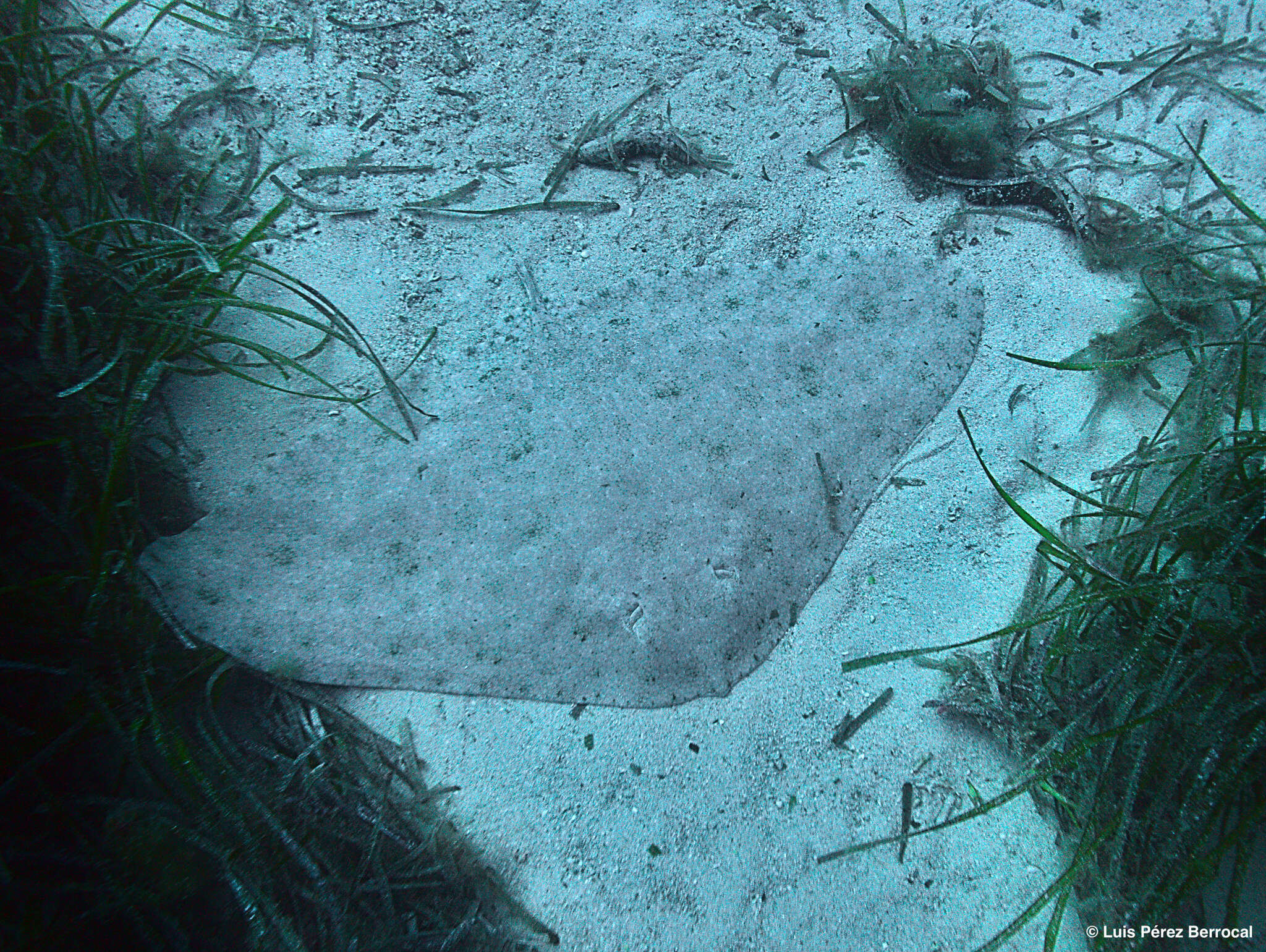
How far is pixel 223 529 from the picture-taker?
184 cm

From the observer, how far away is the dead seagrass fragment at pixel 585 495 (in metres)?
1.71

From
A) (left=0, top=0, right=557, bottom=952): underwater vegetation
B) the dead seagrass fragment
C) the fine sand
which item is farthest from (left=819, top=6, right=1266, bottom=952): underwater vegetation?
(left=0, top=0, right=557, bottom=952): underwater vegetation

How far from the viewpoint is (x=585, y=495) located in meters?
1.89

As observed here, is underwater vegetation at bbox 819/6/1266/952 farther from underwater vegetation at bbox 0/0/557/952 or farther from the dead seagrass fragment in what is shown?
underwater vegetation at bbox 0/0/557/952

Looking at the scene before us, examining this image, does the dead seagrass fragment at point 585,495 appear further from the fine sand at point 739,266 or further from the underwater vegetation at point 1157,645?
the underwater vegetation at point 1157,645

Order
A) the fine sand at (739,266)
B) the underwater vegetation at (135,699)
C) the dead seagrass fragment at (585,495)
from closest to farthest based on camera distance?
the underwater vegetation at (135,699)
the fine sand at (739,266)
the dead seagrass fragment at (585,495)

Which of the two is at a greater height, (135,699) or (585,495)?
(135,699)

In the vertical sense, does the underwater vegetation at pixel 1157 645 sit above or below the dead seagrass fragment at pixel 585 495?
below

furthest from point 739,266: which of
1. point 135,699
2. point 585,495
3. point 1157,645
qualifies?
point 135,699

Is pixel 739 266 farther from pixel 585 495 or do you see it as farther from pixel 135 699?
pixel 135 699

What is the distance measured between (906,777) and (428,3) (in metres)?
3.55

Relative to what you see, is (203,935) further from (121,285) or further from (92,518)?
(121,285)

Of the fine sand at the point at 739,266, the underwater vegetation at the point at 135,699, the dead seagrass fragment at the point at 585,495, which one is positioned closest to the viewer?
the underwater vegetation at the point at 135,699

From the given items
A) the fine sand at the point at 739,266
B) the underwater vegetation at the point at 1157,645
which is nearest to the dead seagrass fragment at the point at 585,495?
the fine sand at the point at 739,266
